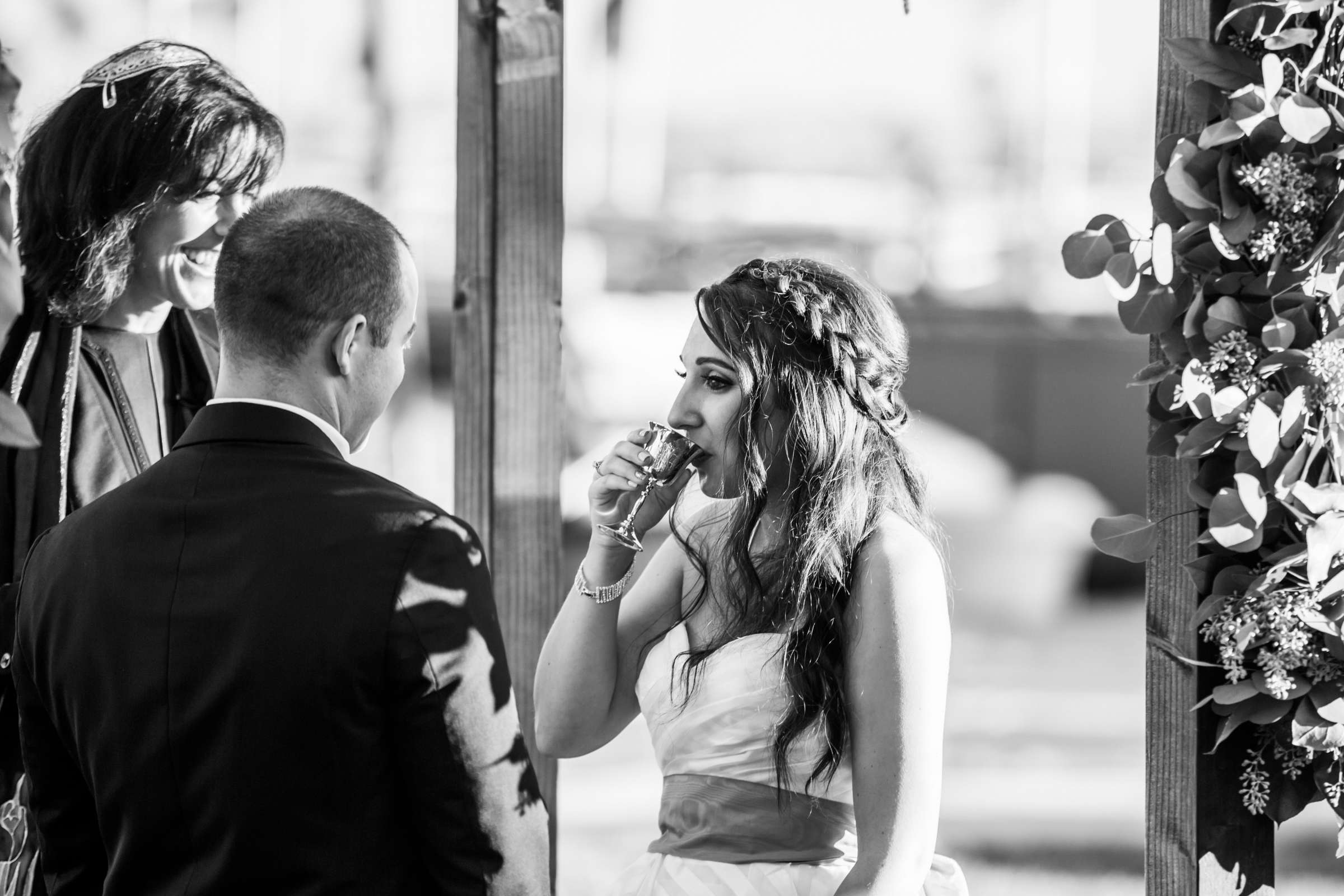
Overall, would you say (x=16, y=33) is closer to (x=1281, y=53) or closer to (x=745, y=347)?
(x=745, y=347)

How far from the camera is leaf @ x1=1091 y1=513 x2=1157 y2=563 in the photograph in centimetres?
173

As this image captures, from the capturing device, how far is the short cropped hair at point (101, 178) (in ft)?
6.15

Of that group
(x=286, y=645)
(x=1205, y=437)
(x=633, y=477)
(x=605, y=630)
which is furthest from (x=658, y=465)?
(x=1205, y=437)

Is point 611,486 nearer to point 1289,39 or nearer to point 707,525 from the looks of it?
point 707,525

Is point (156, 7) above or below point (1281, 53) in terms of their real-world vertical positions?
above

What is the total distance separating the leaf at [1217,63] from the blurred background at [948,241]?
483cm

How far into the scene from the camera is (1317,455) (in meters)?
1.72

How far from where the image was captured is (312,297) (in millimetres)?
1566

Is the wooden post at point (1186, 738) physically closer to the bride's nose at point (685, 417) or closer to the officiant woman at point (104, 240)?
the bride's nose at point (685, 417)

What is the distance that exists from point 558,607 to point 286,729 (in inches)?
26.7

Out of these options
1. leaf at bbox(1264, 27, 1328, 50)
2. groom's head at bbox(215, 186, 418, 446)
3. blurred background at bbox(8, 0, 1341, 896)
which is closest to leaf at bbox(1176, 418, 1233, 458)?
leaf at bbox(1264, 27, 1328, 50)

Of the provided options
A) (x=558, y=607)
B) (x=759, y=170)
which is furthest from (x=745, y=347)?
(x=759, y=170)

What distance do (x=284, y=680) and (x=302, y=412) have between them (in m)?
0.32

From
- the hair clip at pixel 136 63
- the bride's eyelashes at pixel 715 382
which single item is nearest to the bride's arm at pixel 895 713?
the bride's eyelashes at pixel 715 382
